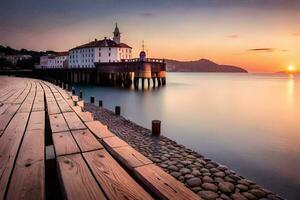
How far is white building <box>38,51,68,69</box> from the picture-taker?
98375 mm

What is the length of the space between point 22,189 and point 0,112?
3.95 metres

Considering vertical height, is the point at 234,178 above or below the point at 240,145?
above

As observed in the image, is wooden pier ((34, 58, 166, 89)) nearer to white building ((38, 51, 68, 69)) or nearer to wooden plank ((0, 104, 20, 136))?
white building ((38, 51, 68, 69))

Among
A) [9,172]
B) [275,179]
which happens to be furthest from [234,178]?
[9,172]

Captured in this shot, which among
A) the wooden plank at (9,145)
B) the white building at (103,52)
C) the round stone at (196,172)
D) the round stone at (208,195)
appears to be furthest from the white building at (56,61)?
the round stone at (208,195)

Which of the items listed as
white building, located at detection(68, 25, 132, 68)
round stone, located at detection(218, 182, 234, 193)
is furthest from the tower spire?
round stone, located at detection(218, 182, 234, 193)

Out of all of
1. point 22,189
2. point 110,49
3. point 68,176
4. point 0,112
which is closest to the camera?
point 22,189

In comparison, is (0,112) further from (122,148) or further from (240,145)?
(240,145)

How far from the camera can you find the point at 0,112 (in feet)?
16.4

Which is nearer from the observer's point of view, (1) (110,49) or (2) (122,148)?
(2) (122,148)

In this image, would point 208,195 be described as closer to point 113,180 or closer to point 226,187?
point 226,187

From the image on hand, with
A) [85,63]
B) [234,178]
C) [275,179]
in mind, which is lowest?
[275,179]

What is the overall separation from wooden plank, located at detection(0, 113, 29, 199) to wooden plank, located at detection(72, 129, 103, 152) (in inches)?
29.0

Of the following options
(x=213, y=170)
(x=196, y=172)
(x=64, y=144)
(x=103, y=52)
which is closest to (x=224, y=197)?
(x=196, y=172)
